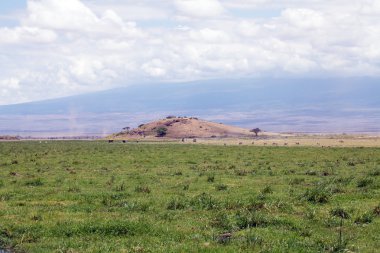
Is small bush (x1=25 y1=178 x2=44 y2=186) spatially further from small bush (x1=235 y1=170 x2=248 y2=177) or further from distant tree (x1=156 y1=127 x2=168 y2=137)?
distant tree (x1=156 y1=127 x2=168 y2=137)

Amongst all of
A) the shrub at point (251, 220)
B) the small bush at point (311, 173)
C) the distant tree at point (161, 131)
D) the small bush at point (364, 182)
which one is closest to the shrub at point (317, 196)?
the shrub at point (251, 220)

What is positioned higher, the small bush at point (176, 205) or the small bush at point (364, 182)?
the small bush at point (364, 182)

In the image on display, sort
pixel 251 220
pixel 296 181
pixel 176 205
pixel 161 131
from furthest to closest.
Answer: pixel 161 131, pixel 296 181, pixel 176 205, pixel 251 220

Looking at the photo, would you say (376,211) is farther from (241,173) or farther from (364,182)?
(241,173)

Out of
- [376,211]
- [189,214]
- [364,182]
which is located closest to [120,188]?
[189,214]

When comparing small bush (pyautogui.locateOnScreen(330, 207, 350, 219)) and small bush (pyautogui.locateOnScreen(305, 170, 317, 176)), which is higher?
small bush (pyautogui.locateOnScreen(305, 170, 317, 176))

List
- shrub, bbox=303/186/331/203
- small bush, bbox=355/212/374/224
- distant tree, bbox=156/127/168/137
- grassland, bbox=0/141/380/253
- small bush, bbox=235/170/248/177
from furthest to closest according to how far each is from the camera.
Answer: distant tree, bbox=156/127/168/137 → small bush, bbox=235/170/248/177 → shrub, bbox=303/186/331/203 → small bush, bbox=355/212/374/224 → grassland, bbox=0/141/380/253

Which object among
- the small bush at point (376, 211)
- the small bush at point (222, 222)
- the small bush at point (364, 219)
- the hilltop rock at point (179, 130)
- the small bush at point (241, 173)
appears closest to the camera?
the small bush at point (222, 222)

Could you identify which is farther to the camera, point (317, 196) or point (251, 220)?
point (317, 196)

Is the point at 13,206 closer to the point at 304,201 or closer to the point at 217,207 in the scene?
the point at 217,207

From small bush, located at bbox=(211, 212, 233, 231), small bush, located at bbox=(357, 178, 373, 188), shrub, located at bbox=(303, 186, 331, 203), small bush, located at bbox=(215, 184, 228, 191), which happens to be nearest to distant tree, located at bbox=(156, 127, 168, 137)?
small bush, located at bbox=(215, 184, 228, 191)

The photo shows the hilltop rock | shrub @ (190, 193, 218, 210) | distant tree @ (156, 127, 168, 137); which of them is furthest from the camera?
the hilltop rock

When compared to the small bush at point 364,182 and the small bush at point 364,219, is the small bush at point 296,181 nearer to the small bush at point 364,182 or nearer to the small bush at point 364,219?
the small bush at point 364,182

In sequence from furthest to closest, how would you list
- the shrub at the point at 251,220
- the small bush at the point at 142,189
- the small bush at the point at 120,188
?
the small bush at the point at 120,188 < the small bush at the point at 142,189 < the shrub at the point at 251,220
